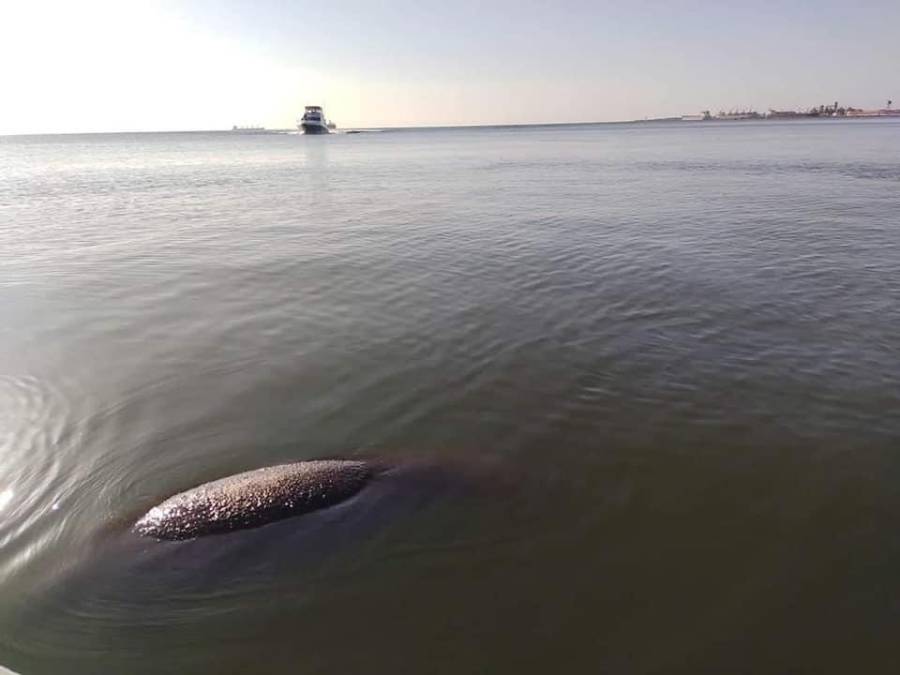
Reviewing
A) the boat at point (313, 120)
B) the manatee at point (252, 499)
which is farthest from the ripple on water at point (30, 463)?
the boat at point (313, 120)

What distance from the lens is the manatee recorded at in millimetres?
7230

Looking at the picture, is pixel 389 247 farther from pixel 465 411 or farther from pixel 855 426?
pixel 855 426

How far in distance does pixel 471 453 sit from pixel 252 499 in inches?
129

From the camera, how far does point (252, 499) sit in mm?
7566

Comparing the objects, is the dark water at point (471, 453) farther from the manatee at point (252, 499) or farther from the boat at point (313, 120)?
the boat at point (313, 120)

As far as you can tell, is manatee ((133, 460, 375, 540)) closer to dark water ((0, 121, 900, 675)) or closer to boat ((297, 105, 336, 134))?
dark water ((0, 121, 900, 675))

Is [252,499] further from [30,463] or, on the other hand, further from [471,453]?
[30,463]

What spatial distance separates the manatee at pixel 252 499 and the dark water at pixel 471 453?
0.86ft

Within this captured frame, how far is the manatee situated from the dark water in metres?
0.26

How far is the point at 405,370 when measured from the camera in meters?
12.1

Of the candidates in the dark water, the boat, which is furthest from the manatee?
the boat

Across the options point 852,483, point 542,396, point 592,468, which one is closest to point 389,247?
point 542,396

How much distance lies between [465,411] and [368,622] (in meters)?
4.72

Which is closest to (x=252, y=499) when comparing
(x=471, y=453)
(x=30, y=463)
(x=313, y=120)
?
(x=471, y=453)
